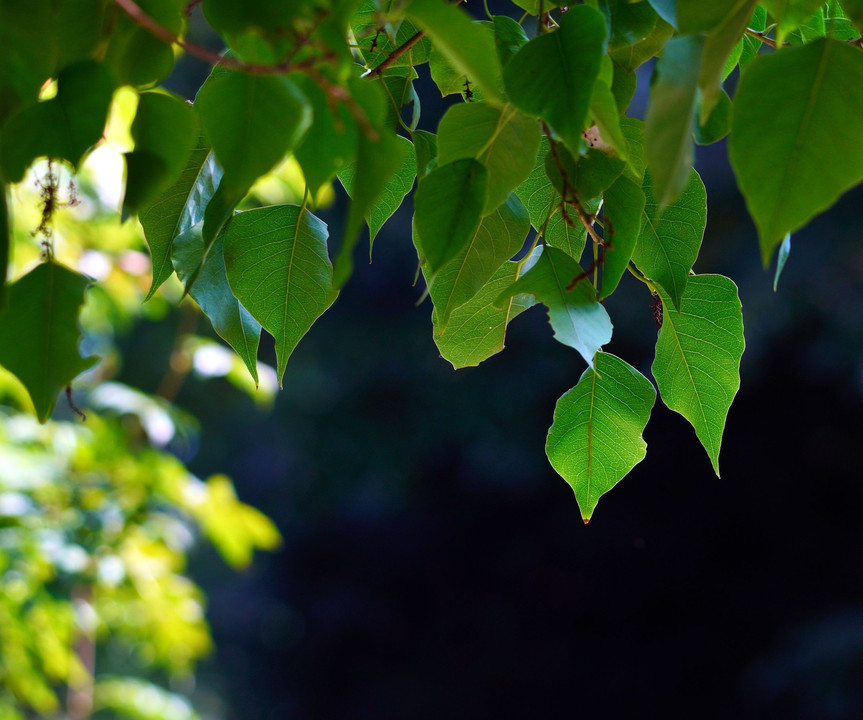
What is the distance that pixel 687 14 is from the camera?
0.54ft

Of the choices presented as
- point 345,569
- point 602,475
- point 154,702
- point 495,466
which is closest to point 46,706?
point 154,702

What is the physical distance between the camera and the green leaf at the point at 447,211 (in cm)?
21

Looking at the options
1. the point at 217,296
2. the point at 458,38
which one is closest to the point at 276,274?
the point at 217,296

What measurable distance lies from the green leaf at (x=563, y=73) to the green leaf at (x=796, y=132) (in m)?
0.04

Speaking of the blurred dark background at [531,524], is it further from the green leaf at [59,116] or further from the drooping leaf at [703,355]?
the green leaf at [59,116]

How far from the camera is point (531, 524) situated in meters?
3.10

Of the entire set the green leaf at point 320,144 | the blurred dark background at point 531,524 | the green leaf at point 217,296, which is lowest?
the blurred dark background at point 531,524

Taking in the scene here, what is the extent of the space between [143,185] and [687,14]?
0.12m

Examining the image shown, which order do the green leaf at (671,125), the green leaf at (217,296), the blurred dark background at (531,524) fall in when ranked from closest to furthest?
the green leaf at (671,125), the green leaf at (217,296), the blurred dark background at (531,524)

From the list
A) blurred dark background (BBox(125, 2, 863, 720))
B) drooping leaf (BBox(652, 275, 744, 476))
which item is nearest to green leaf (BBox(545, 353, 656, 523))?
drooping leaf (BBox(652, 275, 744, 476))

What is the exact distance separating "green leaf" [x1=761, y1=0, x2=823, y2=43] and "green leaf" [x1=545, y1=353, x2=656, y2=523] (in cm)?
12

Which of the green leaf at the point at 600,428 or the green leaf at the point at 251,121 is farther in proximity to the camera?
the green leaf at the point at 600,428

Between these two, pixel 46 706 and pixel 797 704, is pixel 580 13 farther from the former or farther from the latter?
pixel 797 704

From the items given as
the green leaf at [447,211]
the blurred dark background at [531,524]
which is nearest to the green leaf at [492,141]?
the green leaf at [447,211]
